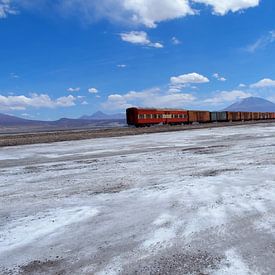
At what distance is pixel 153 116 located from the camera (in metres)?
53.5

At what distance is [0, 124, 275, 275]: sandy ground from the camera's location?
14.3 ft

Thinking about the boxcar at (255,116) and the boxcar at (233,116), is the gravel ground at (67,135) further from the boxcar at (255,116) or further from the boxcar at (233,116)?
the boxcar at (255,116)

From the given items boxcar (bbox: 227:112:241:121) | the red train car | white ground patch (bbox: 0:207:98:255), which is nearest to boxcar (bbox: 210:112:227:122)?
boxcar (bbox: 227:112:241:121)

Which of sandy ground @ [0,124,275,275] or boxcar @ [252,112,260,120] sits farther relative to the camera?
boxcar @ [252,112,260,120]

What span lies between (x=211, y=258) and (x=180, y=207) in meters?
2.37

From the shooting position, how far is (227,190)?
7.95 metres

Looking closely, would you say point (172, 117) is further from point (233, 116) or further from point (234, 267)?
point (234, 267)

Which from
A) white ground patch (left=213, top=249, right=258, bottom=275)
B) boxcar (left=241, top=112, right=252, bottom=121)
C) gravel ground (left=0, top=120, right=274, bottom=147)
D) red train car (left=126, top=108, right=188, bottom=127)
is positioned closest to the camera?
white ground patch (left=213, top=249, right=258, bottom=275)

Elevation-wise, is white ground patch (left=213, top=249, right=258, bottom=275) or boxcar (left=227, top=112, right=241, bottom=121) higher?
boxcar (left=227, top=112, right=241, bottom=121)

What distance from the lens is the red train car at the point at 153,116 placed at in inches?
2002

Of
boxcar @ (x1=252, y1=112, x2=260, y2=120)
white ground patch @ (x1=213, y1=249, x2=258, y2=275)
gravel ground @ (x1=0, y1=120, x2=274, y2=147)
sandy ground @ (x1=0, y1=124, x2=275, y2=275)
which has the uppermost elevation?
boxcar @ (x1=252, y1=112, x2=260, y2=120)

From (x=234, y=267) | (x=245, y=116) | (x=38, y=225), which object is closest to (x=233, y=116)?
(x=245, y=116)

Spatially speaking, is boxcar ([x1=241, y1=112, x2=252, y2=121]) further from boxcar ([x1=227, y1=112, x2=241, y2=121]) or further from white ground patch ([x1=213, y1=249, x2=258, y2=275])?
white ground patch ([x1=213, y1=249, x2=258, y2=275])

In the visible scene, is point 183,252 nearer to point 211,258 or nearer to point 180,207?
point 211,258
